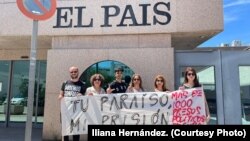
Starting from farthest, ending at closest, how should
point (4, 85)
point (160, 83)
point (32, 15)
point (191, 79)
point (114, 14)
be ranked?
point (4, 85) → point (114, 14) → point (160, 83) → point (191, 79) → point (32, 15)

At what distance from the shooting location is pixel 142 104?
5.97 metres

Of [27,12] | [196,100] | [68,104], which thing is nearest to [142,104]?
[196,100]

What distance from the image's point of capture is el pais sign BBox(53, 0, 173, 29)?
8.11 meters

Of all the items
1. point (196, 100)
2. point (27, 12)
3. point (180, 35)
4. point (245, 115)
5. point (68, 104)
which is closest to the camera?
point (27, 12)

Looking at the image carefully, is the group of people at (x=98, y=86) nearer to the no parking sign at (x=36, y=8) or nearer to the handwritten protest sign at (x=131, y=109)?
the handwritten protest sign at (x=131, y=109)

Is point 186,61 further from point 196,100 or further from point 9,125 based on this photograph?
point 9,125

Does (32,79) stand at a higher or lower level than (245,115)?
higher

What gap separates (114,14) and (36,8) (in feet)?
13.0

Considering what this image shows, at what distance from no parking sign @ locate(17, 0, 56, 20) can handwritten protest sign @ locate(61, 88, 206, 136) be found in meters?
2.04

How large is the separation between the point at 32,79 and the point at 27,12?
102 centimetres

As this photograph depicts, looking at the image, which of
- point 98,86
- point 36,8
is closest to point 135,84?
point 98,86

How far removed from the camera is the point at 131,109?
19.6 feet

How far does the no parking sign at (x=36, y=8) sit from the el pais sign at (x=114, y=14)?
366 centimetres

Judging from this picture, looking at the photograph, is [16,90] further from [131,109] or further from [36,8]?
[36,8]
